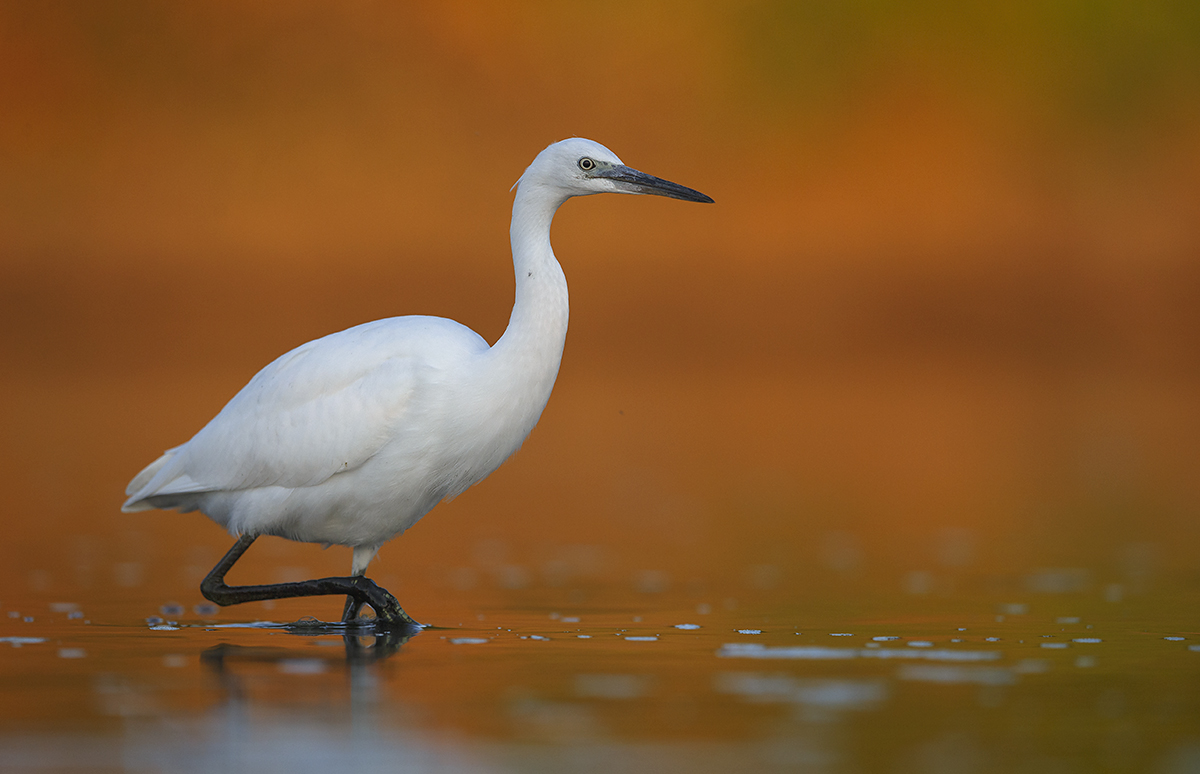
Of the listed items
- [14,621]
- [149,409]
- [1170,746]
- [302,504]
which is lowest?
[1170,746]

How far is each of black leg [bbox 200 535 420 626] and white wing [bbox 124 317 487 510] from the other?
45cm

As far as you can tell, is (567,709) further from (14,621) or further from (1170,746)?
(14,621)

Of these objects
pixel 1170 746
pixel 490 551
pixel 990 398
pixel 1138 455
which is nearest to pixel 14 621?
pixel 490 551

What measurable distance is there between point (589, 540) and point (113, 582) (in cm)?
353

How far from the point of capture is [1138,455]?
1705cm

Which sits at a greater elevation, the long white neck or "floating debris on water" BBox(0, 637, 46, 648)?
the long white neck

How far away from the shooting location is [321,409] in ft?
24.8

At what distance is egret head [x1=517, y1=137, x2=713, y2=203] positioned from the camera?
778cm

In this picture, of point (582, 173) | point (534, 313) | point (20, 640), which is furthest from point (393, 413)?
point (20, 640)

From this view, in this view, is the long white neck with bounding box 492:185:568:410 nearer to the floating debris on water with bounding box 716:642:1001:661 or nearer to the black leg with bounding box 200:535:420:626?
the black leg with bounding box 200:535:420:626

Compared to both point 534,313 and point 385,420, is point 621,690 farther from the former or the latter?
point 534,313

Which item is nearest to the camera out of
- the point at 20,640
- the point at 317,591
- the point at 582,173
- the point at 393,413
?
the point at 20,640

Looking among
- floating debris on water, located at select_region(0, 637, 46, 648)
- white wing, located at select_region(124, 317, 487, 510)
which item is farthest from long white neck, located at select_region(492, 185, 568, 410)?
floating debris on water, located at select_region(0, 637, 46, 648)

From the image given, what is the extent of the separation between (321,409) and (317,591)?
0.92 m
